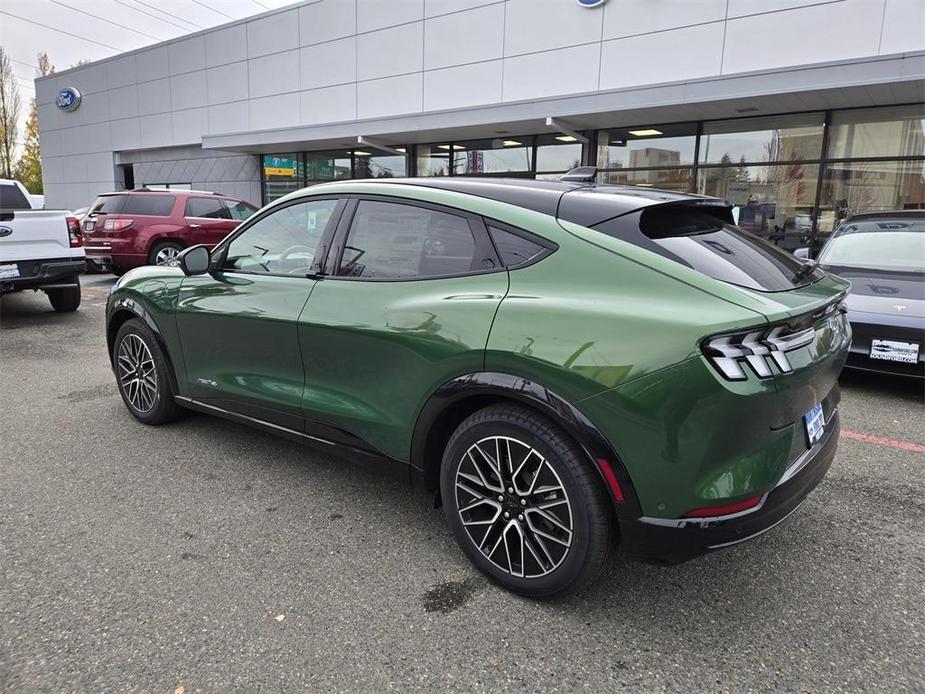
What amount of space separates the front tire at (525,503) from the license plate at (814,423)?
2.60 feet

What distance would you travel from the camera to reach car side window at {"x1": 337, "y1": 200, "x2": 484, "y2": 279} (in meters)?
2.65

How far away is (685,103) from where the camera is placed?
10.8 m

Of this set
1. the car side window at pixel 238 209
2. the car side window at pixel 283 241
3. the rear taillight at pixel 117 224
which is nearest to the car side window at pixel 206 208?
the car side window at pixel 238 209

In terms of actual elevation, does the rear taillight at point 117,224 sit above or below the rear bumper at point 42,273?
above

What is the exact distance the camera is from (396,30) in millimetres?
16312

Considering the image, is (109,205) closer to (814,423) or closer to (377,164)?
(377,164)

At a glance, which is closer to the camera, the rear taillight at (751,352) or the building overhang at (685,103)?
the rear taillight at (751,352)

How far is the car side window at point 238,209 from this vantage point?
12.7 meters

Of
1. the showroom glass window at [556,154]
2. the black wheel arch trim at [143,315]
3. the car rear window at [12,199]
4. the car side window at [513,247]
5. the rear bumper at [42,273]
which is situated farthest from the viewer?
the showroom glass window at [556,154]

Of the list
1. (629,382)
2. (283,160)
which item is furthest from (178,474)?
(283,160)

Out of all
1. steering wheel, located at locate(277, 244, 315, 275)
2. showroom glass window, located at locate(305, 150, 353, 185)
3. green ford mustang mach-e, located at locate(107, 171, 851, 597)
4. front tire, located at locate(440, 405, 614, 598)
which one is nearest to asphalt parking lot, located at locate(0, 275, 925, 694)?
front tire, located at locate(440, 405, 614, 598)

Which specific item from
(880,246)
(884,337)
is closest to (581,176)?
(884,337)

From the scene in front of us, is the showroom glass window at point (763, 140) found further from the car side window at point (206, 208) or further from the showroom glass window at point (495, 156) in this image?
the car side window at point (206, 208)

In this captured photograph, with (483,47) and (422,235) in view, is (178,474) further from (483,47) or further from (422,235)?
(483,47)
